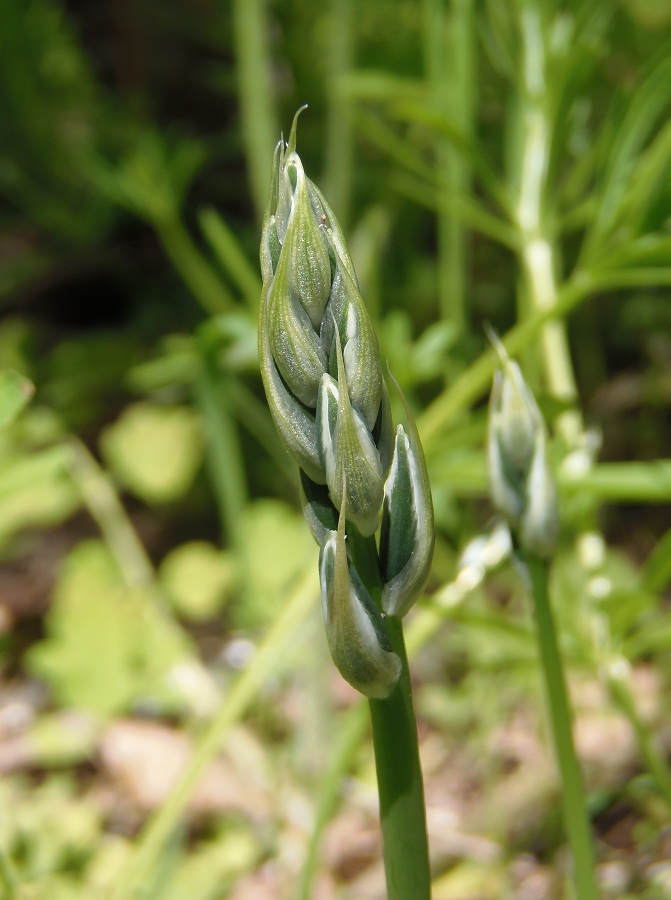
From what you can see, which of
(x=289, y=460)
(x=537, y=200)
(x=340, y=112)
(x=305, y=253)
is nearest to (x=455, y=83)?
(x=537, y=200)

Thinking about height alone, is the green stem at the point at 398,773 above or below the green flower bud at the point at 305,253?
below

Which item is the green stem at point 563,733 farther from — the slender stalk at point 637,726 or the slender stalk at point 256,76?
the slender stalk at point 256,76

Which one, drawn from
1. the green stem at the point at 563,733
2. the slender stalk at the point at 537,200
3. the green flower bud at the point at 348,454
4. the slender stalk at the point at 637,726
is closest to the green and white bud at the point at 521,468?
the green stem at the point at 563,733

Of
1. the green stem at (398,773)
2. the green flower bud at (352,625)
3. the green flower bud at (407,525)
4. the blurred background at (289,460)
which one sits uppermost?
the blurred background at (289,460)

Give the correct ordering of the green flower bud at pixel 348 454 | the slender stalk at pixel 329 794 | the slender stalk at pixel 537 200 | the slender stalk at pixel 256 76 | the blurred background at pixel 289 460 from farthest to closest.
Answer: the slender stalk at pixel 256 76, the slender stalk at pixel 537 200, the blurred background at pixel 289 460, the slender stalk at pixel 329 794, the green flower bud at pixel 348 454

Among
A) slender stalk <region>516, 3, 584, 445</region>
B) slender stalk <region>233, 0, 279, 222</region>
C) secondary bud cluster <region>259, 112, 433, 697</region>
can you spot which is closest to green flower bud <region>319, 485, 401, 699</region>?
secondary bud cluster <region>259, 112, 433, 697</region>

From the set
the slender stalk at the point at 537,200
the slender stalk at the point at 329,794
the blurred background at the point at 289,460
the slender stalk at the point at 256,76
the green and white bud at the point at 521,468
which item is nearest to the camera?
the green and white bud at the point at 521,468

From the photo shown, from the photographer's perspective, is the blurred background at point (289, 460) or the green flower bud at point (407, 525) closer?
the green flower bud at point (407, 525)

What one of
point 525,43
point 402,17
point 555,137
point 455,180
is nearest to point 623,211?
point 555,137
